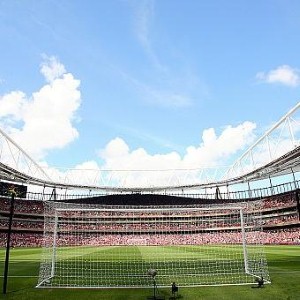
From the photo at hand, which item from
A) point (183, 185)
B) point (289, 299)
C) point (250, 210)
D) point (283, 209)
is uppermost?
point (183, 185)

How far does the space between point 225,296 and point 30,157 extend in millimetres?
58235

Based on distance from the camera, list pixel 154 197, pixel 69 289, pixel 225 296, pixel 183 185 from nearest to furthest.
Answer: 1. pixel 225 296
2. pixel 69 289
3. pixel 183 185
4. pixel 154 197

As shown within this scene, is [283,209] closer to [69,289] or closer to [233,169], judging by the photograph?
[233,169]

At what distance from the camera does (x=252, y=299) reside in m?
11.2

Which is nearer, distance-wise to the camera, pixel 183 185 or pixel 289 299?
pixel 289 299

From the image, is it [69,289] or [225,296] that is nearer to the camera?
[225,296]

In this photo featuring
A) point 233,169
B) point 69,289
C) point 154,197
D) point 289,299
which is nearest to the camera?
point 289,299

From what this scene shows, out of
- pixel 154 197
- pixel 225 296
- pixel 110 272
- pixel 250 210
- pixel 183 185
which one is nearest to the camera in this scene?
pixel 225 296

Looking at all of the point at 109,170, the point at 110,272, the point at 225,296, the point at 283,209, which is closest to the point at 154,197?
the point at 109,170

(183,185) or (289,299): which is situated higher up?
(183,185)

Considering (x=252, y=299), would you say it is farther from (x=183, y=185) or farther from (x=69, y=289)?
(x=183, y=185)

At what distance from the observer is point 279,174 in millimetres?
67500

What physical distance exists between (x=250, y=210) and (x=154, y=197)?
75.1 m

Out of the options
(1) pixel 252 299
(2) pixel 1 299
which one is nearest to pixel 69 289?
(2) pixel 1 299
